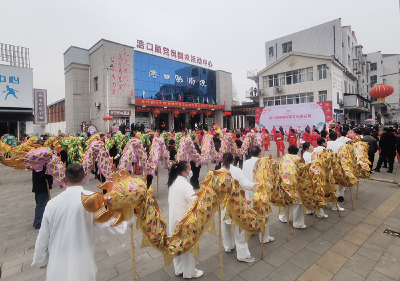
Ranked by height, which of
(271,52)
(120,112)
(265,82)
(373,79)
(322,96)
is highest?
(271,52)

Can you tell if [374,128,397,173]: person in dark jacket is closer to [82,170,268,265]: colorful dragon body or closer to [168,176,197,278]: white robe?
[82,170,268,265]: colorful dragon body

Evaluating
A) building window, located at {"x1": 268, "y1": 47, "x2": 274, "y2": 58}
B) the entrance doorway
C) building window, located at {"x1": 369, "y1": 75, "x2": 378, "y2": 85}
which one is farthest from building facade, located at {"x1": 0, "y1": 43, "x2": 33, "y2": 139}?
building window, located at {"x1": 369, "y1": 75, "x2": 378, "y2": 85}

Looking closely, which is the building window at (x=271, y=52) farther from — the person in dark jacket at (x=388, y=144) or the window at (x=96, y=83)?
the person in dark jacket at (x=388, y=144)

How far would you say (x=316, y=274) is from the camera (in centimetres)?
286

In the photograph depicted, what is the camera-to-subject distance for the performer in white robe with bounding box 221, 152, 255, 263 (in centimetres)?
319

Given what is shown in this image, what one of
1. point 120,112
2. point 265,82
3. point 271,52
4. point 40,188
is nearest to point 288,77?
point 265,82

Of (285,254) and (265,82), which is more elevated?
(265,82)

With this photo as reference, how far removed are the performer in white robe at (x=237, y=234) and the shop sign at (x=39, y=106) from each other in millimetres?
21361

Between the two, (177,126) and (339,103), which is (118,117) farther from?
(339,103)

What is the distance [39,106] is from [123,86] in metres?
7.62

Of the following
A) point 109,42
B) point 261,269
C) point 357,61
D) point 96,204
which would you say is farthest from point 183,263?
point 357,61

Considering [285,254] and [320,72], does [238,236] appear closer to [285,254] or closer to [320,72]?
[285,254]

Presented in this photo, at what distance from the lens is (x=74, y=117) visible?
67.1 ft

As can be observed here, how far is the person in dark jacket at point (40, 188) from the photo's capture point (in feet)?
13.9
